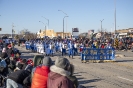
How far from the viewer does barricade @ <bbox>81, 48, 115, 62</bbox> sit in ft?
62.4

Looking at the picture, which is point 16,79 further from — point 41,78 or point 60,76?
point 60,76

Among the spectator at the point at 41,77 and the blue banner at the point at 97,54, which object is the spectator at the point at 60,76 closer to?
the spectator at the point at 41,77

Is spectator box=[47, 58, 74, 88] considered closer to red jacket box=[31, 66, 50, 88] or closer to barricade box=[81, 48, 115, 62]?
red jacket box=[31, 66, 50, 88]

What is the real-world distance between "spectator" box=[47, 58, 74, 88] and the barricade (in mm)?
15352

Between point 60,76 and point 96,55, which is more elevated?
point 60,76

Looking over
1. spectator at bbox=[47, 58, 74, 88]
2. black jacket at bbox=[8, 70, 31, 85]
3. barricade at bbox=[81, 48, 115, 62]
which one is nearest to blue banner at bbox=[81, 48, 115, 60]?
barricade at bbox=[81, 48, 115, 62]

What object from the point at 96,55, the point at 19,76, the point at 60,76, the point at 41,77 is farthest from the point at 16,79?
the point at 96,55

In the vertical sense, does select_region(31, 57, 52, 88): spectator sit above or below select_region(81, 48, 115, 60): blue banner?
above

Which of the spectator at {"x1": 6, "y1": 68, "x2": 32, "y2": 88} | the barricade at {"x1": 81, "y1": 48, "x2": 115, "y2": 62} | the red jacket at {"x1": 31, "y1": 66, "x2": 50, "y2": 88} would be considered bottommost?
the barricade at {"x1": 81, "y1": 48, "x2": 115, "y2": 62}

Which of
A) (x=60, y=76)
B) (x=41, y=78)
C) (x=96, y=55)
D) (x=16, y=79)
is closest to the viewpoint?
(x=60, y=76)

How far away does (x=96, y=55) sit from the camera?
19.4m

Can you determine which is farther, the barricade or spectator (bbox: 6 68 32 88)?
the barricade

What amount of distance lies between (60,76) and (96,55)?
16104 millimetres

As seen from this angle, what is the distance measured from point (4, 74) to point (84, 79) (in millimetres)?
4196
